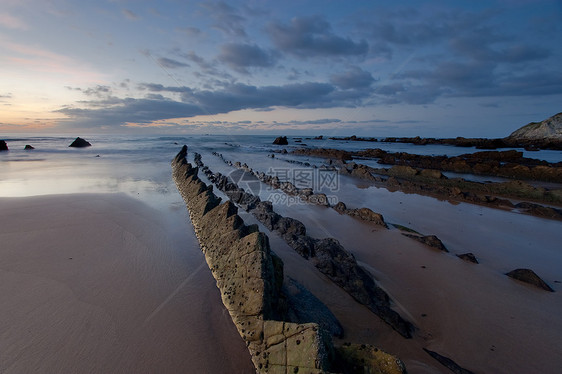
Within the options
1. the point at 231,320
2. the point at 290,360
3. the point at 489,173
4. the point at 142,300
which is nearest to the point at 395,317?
the point at 290,360

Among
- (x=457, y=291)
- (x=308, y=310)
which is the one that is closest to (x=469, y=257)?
(x=457, y=291)

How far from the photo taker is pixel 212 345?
281 cm

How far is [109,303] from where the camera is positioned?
11.0 feet

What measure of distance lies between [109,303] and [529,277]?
6341 millimetres

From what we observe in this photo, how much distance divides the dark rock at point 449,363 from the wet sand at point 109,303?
6.48 ft

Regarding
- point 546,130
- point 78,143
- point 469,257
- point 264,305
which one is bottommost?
point 78,143

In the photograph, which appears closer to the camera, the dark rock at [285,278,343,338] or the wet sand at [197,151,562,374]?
the wet sand at [197,151,562,374]

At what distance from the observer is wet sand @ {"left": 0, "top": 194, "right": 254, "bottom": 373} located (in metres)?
2.60

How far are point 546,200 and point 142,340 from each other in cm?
1359

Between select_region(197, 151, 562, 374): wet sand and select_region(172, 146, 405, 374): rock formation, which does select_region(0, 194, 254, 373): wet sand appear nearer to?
select_region(172, 146, 405, 374): rock formation

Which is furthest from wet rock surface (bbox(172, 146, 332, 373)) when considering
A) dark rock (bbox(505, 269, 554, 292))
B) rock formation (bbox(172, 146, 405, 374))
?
dark rock (bbox(505, 269, 554, 292))

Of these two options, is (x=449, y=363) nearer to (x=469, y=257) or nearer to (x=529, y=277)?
(x=529, y=277)

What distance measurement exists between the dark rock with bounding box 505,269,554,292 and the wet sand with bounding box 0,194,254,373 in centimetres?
463

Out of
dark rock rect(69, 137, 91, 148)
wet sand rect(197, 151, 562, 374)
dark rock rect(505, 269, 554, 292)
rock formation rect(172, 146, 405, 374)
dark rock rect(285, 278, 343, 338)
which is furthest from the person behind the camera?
dark rock rect(69, 137, 91, 148)
